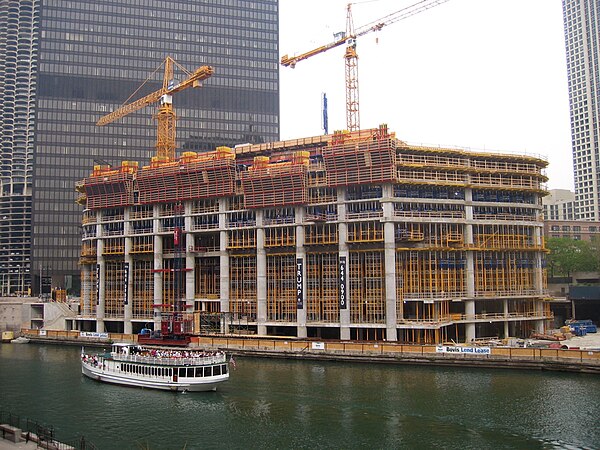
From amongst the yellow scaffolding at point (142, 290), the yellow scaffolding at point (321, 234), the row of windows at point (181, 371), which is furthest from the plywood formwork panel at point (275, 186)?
the row of windows at point (181, 371)

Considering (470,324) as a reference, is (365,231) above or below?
above

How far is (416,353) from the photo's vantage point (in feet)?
327

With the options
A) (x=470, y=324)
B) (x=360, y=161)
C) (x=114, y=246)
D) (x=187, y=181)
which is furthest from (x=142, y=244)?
(x=470, y=324)

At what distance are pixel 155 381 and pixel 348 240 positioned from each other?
4686 centimetres

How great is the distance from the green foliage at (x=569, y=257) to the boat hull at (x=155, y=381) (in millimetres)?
126391

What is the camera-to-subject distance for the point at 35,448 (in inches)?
1809

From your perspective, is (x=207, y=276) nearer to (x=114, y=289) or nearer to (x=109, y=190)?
(x=114, y=289)

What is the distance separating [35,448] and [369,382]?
48.0m

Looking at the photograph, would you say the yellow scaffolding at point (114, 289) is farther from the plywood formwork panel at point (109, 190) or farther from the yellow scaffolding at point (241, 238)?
the yellow scaffolding at point (241, 238)

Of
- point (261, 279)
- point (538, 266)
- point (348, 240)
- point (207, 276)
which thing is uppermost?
point (348, 240)

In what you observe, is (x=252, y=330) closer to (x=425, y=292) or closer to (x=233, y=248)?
(x=233, y=248)

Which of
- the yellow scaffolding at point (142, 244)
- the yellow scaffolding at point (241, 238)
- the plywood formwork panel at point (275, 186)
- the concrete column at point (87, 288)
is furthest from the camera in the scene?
the concrete column at point (87, 288)

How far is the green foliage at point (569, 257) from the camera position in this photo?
7096 inches

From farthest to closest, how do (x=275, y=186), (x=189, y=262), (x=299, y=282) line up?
(x=189, y=262), (x=275, y=186), (x=299, y=282)
